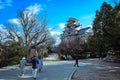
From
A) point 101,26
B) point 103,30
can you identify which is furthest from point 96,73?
point 101,26

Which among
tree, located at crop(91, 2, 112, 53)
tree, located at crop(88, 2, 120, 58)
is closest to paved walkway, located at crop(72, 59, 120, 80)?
tree, located at crop(88, 2, 120, 58)

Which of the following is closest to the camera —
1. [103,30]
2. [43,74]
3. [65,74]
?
[43,74]

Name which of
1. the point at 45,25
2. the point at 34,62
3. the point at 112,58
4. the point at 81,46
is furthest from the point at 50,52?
the point at 34,62

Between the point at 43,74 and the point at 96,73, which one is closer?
the point at 43,74

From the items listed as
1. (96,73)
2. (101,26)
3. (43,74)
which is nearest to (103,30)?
(101,26)

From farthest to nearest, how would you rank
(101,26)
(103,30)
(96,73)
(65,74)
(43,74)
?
(101,26) < (103,30) < (96,73) < (65,74) < (43,74)

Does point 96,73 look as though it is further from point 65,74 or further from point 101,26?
point 101,26

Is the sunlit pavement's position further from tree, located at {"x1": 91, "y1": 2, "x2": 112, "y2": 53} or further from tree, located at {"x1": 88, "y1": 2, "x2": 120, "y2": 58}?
tree, located at {"x1": 91, "y1": 2, "x2": 112, "y2": 53}

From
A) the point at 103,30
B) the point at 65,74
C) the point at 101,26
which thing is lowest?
the point at 65,74

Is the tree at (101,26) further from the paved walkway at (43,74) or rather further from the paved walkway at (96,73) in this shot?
the paved walkway at (43,74)

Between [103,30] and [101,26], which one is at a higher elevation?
[101,26]

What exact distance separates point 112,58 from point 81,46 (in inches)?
1087

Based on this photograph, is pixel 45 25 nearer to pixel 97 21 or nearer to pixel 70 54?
pixel 70 54

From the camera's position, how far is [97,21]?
A: 33375 mm
